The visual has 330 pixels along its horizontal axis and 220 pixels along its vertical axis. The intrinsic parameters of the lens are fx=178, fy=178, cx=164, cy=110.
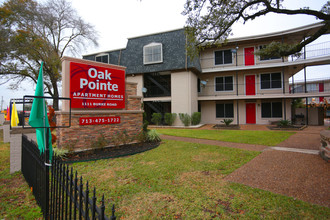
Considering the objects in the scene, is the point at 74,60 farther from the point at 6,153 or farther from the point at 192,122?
the point at 192,122

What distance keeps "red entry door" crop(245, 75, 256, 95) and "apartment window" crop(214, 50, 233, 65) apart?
2698mm

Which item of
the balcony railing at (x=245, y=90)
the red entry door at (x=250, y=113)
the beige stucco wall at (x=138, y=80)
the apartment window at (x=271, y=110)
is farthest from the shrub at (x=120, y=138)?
the apartment window at (x=271, y=110)

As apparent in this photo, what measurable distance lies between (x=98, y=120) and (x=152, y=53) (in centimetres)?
1282

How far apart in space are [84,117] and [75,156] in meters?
1.55

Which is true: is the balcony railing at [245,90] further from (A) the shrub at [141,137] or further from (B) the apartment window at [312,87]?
(B) the apartment window at [312,87]

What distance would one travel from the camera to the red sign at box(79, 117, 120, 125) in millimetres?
7176

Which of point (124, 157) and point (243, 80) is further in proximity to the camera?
point (243, 80)

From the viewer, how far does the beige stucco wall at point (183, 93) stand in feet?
58.1

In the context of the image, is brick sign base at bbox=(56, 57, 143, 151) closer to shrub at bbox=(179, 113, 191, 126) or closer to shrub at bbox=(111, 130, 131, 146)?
shrub at bbox=(111, 130, 131, 146)

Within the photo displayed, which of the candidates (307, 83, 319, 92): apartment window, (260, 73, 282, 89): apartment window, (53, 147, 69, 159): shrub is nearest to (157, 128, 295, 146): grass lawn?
(53, 147, 69, 159): shrub

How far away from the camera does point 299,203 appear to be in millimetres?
3205

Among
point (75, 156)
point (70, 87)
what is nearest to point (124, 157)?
point (75, 156)

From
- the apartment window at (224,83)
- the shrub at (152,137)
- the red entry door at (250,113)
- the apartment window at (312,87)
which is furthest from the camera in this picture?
the apartment window at (312,87)

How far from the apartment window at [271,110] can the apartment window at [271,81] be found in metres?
1.76
